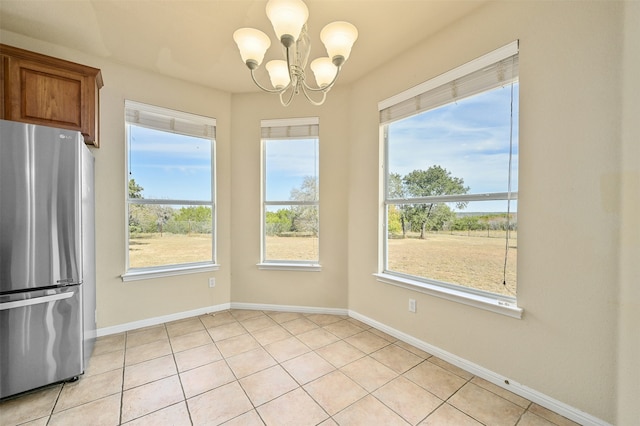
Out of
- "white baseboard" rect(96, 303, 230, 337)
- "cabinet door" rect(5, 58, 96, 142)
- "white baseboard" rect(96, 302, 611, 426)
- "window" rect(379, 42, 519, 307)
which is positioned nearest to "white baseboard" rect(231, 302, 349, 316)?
"white baseboard" rect(96, 302, 611, 426)

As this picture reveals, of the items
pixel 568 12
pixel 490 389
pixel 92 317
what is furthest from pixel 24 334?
pixel 568 12

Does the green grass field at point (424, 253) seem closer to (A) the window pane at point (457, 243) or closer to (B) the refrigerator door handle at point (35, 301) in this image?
(A) the window pane at point (457, 243)

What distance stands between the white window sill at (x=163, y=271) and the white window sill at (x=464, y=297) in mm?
2159

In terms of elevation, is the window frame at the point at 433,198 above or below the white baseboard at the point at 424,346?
above

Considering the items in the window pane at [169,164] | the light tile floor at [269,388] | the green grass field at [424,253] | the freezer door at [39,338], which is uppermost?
the window pane at [169,164]

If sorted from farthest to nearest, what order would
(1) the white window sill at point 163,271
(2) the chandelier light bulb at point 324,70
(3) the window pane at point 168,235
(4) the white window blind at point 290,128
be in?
1. (4) the white window blind at point 290,128
2. (3) the window pane at point 168,235
3. (1) the white window sill at point 163,271
4. (2) the chandelier light bulb at point 324,70

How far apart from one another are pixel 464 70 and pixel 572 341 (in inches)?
78.9

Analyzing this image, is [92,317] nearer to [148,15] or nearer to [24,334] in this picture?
[24,334]

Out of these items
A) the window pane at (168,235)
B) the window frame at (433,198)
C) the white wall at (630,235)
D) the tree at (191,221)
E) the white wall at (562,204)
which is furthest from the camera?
the tree at (191,221)

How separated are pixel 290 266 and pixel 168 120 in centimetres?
223

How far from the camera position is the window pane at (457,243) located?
1.90 meters

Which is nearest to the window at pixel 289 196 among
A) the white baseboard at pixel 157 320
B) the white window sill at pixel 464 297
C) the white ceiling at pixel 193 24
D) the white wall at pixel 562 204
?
the white baseboard at pixel 157 320

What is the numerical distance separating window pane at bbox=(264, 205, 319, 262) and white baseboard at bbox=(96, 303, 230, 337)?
90cm

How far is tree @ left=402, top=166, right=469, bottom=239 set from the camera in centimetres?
222
